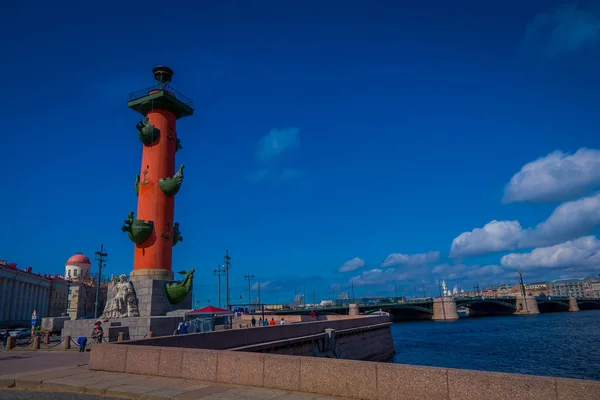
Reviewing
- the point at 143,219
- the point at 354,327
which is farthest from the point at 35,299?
the point at 354,327

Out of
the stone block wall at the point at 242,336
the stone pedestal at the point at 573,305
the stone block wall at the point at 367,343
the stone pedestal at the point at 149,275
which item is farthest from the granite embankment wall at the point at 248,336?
the stone pedestal at the point at 573,305

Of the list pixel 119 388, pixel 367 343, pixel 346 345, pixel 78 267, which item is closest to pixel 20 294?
pixel 78 267

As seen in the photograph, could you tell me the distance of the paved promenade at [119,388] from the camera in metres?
7.71

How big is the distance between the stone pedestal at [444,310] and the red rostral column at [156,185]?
85053mm

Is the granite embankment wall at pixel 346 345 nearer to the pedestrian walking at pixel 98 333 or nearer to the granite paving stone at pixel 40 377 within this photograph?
the pedestrian walking at pixel 98 333

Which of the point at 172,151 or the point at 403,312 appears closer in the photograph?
the point at 172,151

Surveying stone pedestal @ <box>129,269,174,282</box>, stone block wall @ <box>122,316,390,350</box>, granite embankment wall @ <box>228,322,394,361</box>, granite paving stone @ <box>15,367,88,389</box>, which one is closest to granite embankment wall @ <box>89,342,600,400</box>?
granite paving stone @ <box>15,367,88,389</box>

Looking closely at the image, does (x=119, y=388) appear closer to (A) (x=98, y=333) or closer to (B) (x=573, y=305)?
(A) (x=98, y=333)

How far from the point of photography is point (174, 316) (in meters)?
22.2

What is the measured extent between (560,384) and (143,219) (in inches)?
904

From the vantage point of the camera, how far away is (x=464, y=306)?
11038cm

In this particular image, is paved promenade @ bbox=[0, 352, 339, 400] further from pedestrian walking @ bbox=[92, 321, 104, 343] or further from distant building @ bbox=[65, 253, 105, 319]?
distant building @ bbox=[65, 253, 105, 319]

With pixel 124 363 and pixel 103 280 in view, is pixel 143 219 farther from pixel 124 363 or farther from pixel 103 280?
pixel 103 280

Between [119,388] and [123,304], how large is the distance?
15131 millimetres
